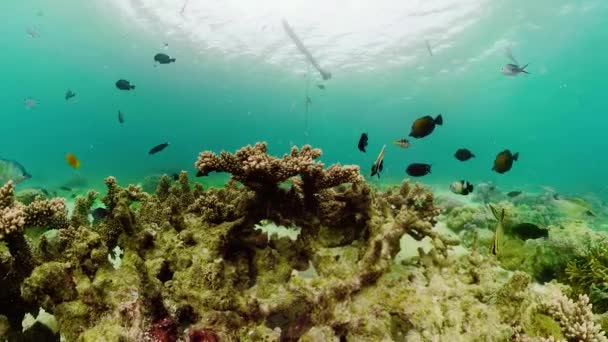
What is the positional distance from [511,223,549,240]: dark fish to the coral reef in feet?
2.32

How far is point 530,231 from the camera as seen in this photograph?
14.0 feet

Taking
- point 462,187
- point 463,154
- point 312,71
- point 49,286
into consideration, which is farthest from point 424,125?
point 312,71

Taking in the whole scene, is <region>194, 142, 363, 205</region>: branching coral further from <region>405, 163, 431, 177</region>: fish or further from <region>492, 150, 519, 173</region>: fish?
<region>492, 150, 519, 173</region>: fish

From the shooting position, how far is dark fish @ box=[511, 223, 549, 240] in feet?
13.7

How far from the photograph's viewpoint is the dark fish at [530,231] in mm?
4175

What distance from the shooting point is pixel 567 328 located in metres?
2.80

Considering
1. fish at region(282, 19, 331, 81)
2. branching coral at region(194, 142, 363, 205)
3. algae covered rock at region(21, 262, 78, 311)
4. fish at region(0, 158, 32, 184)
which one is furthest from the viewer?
fish at region(282, 19, 331, 81)

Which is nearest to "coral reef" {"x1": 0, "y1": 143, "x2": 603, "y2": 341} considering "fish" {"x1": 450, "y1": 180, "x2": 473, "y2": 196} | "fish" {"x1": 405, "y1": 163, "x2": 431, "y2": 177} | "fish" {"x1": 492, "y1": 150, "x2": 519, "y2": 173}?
"fish" {"x1": 405, "y1": 163, "x2": 431, "y2": 177}

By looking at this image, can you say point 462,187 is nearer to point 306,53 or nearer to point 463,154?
point 463,154

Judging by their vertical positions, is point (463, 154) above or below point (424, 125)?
below

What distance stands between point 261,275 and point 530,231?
3.53 m

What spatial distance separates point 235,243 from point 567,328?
3.05 meters

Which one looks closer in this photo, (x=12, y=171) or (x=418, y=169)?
(x=418, y=169)

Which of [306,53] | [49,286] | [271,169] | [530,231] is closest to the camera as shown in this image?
[49,286]
